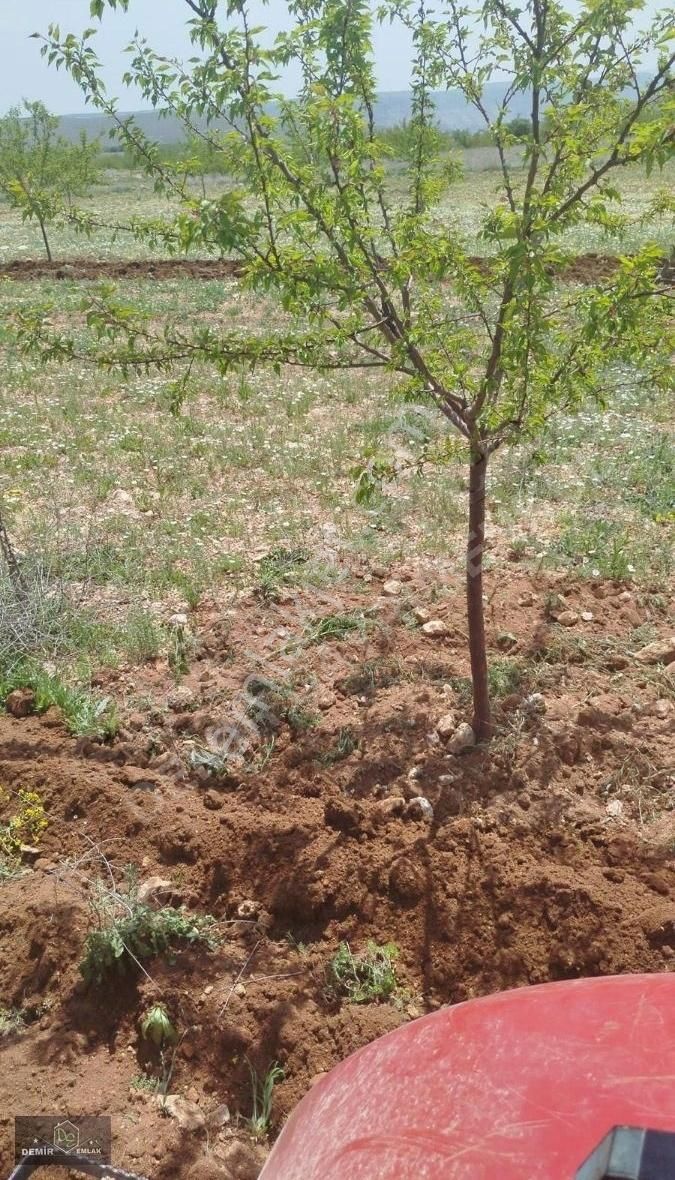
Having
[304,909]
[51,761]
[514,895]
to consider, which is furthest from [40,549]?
[514,895]

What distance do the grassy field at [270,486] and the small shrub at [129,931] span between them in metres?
2.06

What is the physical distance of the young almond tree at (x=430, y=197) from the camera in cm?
278

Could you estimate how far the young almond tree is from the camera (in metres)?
2.78

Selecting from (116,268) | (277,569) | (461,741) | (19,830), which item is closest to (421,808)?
(461,741)

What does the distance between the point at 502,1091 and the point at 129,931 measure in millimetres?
1867

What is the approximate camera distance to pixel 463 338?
3.38 m

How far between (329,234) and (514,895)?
2479mm

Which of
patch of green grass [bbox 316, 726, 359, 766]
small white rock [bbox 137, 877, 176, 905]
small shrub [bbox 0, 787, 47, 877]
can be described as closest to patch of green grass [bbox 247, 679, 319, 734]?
patch of green grass [bbox 316, 726, 359, 766]

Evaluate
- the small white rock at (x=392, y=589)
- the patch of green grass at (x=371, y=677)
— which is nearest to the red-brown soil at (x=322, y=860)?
the patch of green grass at (x=371, y=677)

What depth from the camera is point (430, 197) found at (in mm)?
3490

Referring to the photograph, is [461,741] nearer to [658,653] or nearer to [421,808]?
[421,808]

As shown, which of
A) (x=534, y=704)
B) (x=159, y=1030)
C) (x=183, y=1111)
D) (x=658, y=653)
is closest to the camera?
(x=183, y=1111)

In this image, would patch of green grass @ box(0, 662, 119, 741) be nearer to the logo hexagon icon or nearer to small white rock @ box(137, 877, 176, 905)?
small white rock @ box(137, 877, 176, 905)

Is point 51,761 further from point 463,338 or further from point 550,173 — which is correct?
point 550,173
